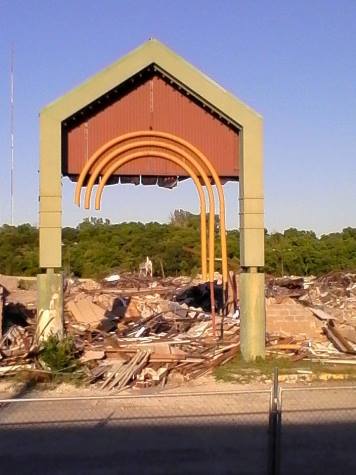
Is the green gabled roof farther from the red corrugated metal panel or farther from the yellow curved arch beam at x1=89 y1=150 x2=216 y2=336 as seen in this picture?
the yellow curved arch beam at x1=89 y1=150 x2=216 y2=336

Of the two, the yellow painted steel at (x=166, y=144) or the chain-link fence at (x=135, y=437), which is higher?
the yellow painted steel at (x=166, y=144)

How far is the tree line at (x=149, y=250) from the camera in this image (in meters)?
56.2

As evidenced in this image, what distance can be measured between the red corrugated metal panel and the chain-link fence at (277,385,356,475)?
584 centimetres

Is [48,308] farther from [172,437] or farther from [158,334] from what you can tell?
[172,437]

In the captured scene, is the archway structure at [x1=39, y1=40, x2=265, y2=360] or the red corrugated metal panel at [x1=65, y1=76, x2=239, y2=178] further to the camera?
the red corrugated metal panel at [x1=65, y1=76, x2=239, y2=178]

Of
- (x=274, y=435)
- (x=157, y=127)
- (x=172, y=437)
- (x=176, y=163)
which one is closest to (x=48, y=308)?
(x=176, y=163)

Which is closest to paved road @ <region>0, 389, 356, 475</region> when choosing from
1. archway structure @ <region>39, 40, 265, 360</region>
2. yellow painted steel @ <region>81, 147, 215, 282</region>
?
archway structure @ <region>39, 40, 265, 360</region>

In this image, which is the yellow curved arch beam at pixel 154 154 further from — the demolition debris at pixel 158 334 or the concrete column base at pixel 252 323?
the demolition debris at pixel 158 334

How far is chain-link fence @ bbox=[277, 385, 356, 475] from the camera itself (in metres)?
9.82

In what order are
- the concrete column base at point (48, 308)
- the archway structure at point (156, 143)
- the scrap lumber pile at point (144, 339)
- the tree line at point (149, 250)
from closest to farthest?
the scrap lumber pile at point (144, 339) < the concrete column base at point (48, 308) < the archway structure at point (156, 143) < the tree line at point (149, 250)

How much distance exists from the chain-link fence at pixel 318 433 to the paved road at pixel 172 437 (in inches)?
0.5

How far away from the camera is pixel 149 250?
60719 millimetres

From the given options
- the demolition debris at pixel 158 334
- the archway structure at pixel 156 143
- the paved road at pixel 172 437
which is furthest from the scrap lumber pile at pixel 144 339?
the paved road at pixel 172 437

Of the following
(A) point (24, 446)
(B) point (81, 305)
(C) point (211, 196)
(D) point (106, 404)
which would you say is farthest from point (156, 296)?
(A) point (24, 446)
